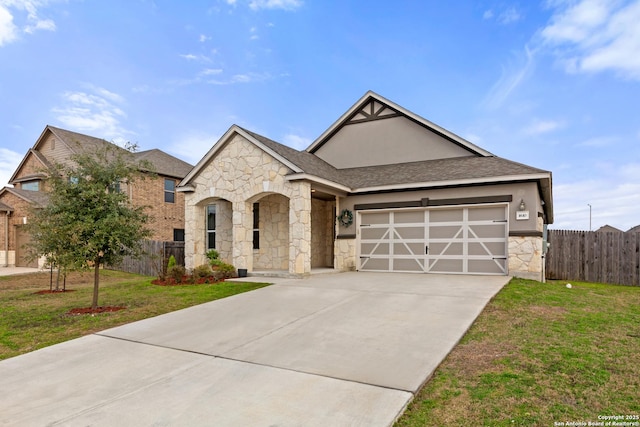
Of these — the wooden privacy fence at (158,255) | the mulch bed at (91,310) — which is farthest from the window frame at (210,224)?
the mulch bed at (91,310)

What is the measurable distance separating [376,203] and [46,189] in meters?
19.4

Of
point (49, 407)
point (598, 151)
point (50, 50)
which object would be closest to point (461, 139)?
point (598, 151)

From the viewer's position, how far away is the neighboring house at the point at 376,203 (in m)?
11.8

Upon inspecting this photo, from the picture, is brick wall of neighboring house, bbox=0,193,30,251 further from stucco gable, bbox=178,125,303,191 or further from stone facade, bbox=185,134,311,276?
stone facade, bbox=185,134,311,276

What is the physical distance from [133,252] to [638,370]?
9.48 metres

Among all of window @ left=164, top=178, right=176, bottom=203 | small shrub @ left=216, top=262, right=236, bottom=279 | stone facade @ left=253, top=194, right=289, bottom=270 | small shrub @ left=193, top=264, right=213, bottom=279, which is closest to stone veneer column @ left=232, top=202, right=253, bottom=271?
small shrub @ left=216, top=262, right=236, bottom=279

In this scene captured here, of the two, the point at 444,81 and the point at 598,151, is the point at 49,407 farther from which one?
the point at 598,151

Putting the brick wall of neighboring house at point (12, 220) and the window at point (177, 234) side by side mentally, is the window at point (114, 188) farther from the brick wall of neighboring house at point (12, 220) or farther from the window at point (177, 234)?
the brick wall of neighboring house at point (12, 220)

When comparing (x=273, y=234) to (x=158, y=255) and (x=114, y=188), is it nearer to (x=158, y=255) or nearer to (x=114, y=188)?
(x=158, y=255)

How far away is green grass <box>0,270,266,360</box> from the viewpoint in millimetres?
6309

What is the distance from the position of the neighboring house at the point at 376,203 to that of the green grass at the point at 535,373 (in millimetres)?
5403

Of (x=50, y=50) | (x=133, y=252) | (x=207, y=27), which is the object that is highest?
(x=207, y=27)

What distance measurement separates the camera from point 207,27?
15039 millimetres

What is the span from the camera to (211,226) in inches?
616
